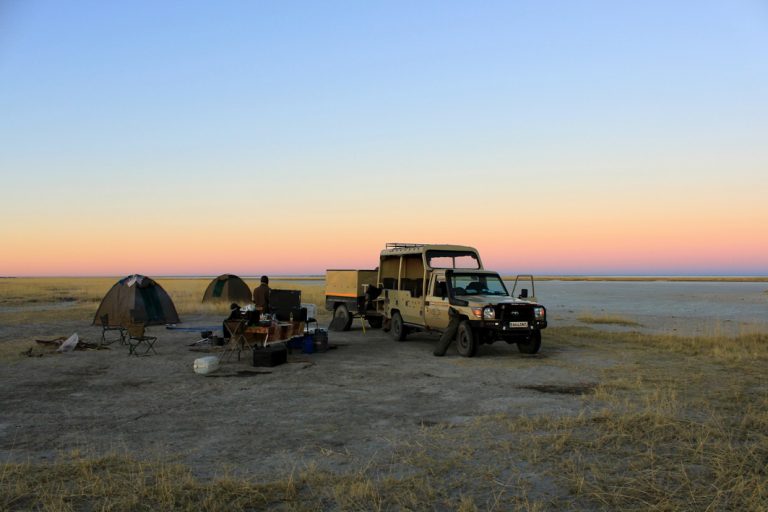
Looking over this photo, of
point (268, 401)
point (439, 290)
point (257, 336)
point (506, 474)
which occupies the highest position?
point (439, 290)

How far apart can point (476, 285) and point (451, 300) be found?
3.74 ft

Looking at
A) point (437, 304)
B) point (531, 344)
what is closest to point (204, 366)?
point (437, 304)

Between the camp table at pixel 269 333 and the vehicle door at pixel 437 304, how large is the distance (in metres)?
3.61

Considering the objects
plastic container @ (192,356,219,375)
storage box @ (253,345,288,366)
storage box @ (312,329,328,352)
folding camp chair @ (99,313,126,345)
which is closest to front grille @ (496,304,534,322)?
storage box @ (312,329,328,352)

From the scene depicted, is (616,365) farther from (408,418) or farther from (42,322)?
(42,322)

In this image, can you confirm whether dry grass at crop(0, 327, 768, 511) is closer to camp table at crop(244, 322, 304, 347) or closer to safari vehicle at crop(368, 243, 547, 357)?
safari vehicle at crop(368, 243, 547, 357)

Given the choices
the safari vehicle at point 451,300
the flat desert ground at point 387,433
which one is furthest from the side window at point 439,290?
the flat desert ground at point 387,433

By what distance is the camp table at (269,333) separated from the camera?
1249cm

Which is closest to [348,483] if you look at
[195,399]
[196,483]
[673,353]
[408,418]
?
[196,483]

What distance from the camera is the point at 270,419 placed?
7586 mm

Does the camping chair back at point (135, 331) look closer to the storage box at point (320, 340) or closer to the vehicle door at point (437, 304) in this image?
the storage box at point (320, 340)

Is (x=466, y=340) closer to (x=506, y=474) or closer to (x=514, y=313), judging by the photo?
(x=514, y=313)

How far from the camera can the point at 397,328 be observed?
16484mm

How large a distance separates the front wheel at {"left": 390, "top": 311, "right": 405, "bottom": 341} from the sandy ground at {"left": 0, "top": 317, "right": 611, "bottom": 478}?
2.26 metres
